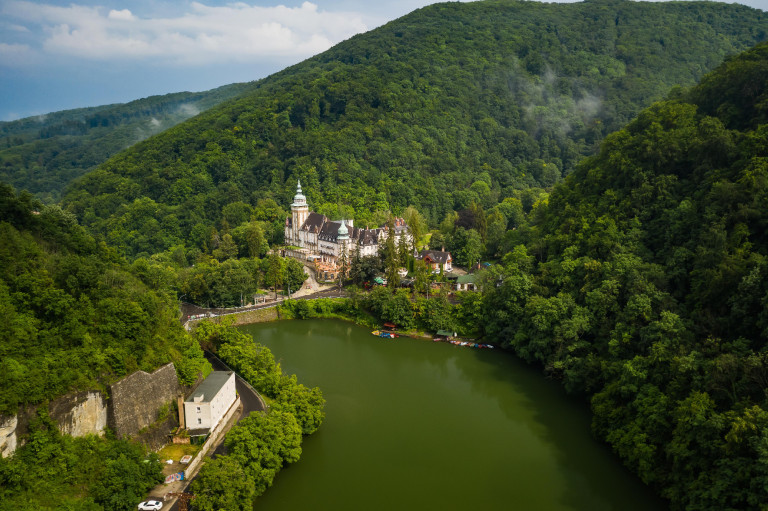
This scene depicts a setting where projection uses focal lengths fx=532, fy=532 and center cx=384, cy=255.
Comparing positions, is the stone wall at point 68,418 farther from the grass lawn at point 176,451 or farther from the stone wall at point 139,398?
the grass lawn at point 176,451

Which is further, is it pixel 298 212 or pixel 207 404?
pixel 298 212

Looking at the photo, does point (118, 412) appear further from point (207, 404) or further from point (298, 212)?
point (298, 212)

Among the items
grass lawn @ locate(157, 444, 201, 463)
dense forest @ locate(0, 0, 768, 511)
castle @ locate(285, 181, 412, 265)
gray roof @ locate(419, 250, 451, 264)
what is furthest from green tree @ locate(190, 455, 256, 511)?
gray roof @ locate(419, 250, 451, 264)

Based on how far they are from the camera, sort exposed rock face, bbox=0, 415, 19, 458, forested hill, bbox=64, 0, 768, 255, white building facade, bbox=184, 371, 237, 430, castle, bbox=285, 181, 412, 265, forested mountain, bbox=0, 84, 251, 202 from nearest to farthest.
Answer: exposed rock face, bbox=0, 415, 19, 458 < white building facade, bbox=184, 371, 237, 430 < castle, bbox=285, 181, 412, 265 < forested hill, bbox=64, 0, 768, 255 < forested mountain, bbox=0, 84, 251, 202

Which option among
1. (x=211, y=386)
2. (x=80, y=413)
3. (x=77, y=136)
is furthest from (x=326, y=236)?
(x=77, y=136)

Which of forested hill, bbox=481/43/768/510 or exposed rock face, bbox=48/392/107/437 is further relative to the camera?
forested hill, bbox=481/43/768/510

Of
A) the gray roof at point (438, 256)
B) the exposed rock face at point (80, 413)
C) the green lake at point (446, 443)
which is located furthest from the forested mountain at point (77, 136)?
the exposed rock face at point (80, 413)

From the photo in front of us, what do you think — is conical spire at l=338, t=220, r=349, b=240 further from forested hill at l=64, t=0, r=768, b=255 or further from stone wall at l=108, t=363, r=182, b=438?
stone wall at l=108, t=363, r=182, b=438

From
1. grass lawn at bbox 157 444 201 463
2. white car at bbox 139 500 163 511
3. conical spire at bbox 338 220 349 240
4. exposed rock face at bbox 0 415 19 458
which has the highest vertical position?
exposed rock face at bbox 0 415 19 458
